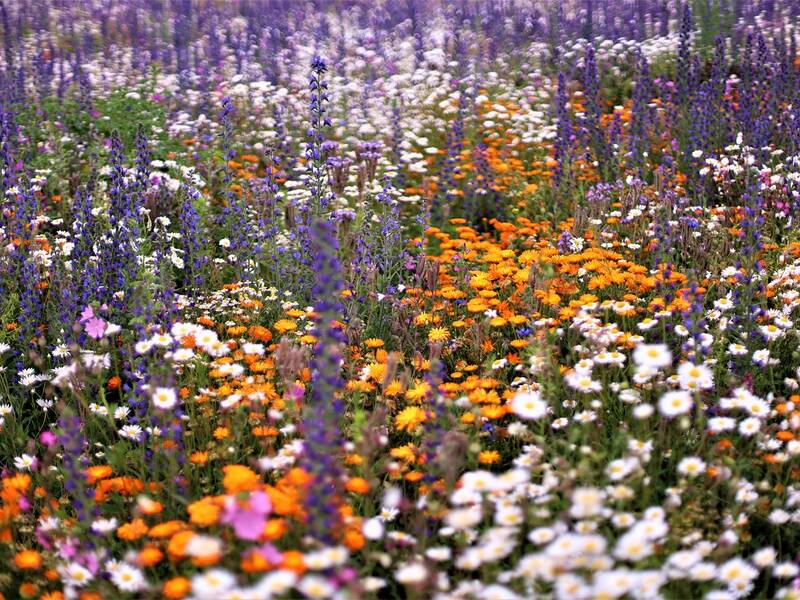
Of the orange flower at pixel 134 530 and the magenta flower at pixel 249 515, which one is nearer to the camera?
the magenta flower at pixel 249 515

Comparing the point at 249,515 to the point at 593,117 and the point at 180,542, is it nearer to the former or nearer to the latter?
the point at 180,542

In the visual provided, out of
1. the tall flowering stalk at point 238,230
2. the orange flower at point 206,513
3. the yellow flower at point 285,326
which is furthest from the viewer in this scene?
the tall flowering stalk at point 238,230

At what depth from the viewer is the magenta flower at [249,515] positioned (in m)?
1.73

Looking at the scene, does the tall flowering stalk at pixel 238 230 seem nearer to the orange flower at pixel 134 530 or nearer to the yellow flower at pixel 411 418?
the yellow flower at pixel 411 418

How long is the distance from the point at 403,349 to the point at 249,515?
223 centimetres

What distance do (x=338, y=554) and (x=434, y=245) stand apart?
16.1 ft

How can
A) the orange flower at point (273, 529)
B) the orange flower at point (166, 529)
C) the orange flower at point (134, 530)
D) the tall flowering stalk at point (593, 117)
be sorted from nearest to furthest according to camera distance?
1. the orange flower at point (273, 529)
2. the orange flower at point (166, 529)
3. the orange flower at point (134, 530)
4. the tall flowering stalk at point (593, 117)

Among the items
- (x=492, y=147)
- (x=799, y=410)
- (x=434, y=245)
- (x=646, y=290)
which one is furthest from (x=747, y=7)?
(x=799, y=410)

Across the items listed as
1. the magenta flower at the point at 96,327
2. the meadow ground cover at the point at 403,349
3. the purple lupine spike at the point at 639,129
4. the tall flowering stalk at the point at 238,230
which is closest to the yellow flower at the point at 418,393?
the meadow ground cover at the point at 403,349

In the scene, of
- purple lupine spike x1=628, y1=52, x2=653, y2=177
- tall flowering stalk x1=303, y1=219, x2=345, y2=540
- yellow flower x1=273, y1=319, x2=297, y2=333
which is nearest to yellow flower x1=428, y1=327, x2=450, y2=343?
yellow flower x1=273, y1=319, x2=297, y2=333

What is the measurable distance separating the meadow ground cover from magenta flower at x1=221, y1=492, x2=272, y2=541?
13 millimetres

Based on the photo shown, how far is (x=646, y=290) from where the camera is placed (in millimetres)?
4266

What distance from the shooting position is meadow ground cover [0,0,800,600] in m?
2.11

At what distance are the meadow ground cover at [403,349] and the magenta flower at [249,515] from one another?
0.04 feet
